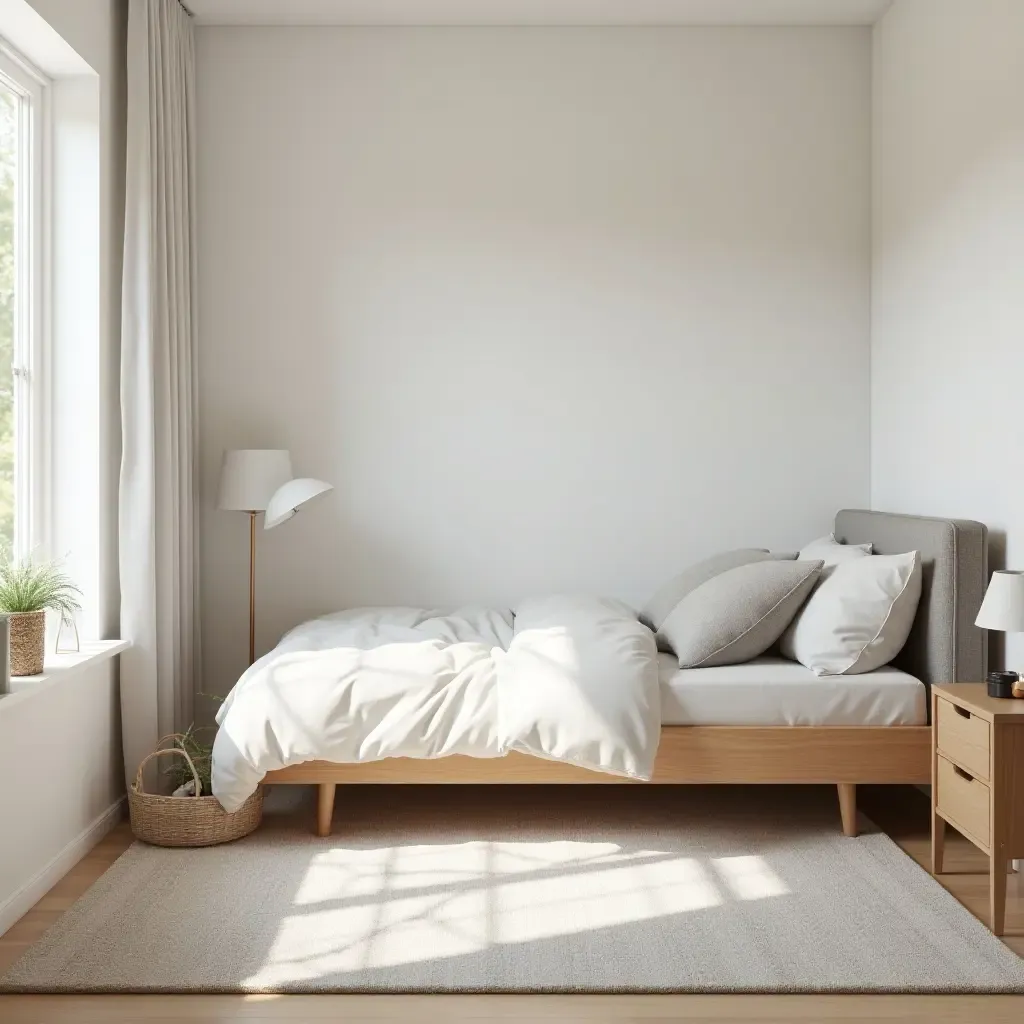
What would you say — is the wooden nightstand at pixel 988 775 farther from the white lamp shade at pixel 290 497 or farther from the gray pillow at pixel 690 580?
the white lamp shade at pixel 290 497

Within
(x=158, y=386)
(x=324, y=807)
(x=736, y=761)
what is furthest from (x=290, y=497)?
(x=736, y=761)

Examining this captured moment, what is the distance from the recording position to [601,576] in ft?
13.6

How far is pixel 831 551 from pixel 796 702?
2.34 feet

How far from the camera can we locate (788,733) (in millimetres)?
3033

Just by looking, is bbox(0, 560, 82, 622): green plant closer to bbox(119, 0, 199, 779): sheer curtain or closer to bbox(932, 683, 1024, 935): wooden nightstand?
bbox(119, 0, 199, 779): sheer curtain

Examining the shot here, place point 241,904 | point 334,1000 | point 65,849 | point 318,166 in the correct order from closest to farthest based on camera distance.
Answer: point 334,1000
point 241,904
point 65,849
point 318,166

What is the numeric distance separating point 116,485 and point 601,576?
1873mm

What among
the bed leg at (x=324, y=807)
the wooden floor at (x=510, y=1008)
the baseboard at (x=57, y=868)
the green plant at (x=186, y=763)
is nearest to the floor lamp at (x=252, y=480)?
the green plant at (x=186, y=763)

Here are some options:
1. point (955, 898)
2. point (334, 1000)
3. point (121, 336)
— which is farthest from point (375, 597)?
point (955, 898)

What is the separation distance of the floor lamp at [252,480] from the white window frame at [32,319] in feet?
2.41

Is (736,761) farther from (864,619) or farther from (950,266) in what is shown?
(950,266)

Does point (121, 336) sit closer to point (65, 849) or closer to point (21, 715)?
point (21, 715)

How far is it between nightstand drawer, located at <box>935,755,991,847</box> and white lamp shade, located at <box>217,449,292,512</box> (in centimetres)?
244

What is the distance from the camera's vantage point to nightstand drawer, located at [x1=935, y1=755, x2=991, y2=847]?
249 cm
